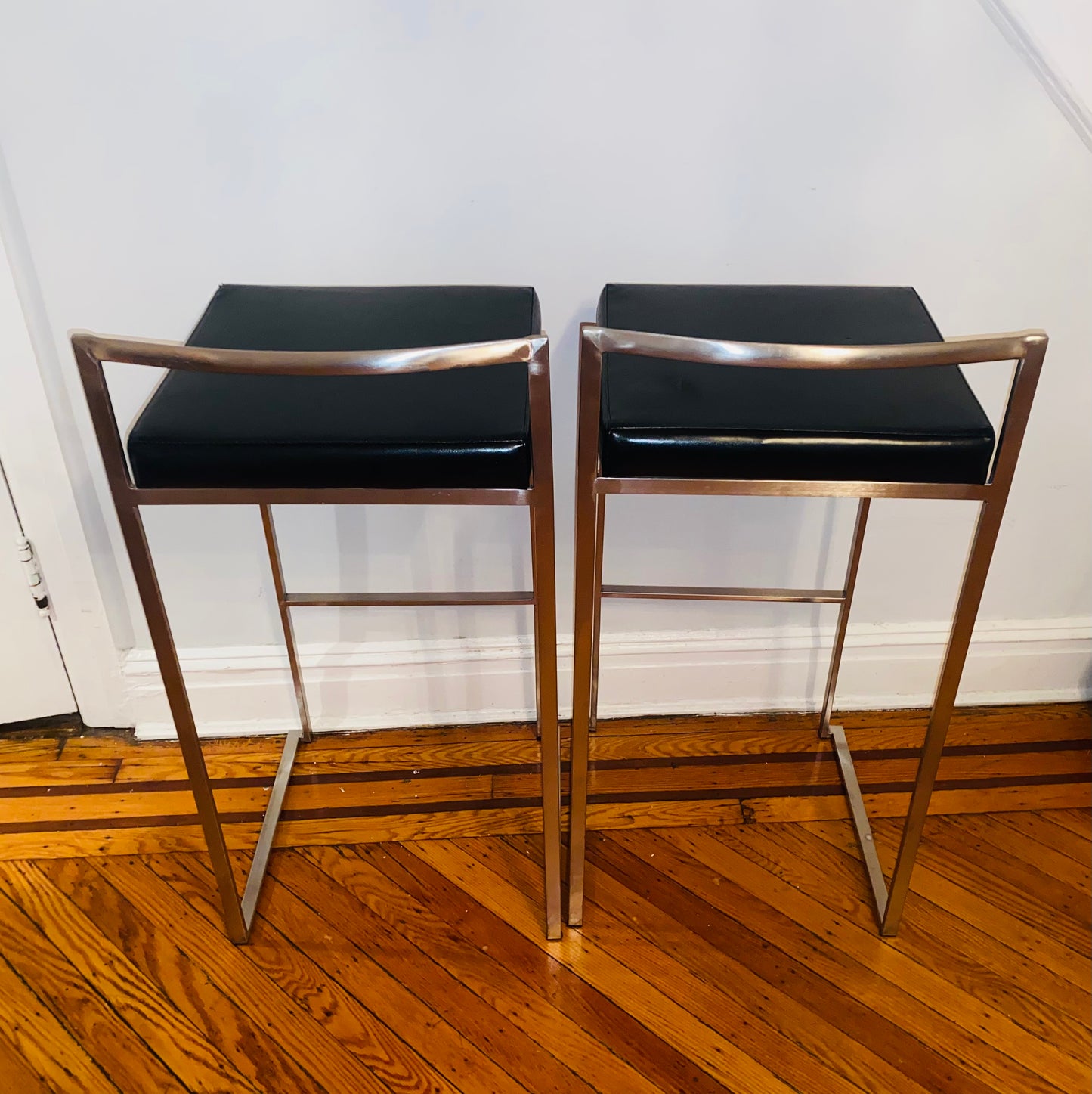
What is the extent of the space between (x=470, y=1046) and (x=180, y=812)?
23.4 inches

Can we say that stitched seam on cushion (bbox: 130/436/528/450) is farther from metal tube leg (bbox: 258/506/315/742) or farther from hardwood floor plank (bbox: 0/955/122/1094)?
hardwood floor plank (bbox: 0/955/122/1094)

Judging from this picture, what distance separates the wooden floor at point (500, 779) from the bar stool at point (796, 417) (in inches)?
20.1

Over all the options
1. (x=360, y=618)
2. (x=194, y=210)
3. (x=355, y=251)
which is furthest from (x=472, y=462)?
(x=360, y=618)

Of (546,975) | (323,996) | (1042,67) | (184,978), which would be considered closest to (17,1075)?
(184,978)

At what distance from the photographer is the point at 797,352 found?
898 mm

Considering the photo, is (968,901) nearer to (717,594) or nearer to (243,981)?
(717,594)

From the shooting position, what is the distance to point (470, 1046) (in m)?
1.27

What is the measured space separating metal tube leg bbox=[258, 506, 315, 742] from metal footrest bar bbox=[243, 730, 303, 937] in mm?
29

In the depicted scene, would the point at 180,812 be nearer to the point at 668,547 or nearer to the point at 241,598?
the point at 241,598

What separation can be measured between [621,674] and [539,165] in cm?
82

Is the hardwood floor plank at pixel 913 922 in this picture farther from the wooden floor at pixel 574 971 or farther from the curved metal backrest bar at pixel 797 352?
the curved metal backrest bar at pixel 797 352

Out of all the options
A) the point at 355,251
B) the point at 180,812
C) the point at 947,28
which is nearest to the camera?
the point at 947,28

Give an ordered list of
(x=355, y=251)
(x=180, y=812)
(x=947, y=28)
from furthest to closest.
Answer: (x=180, y=812) → (x=355, y=251) → (x=947, y=28)

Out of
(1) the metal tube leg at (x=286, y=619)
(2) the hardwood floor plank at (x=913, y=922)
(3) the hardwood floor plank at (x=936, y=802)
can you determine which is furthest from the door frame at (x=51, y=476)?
Answer: (3) the hardwood floor plank at (x=936, y=802)
